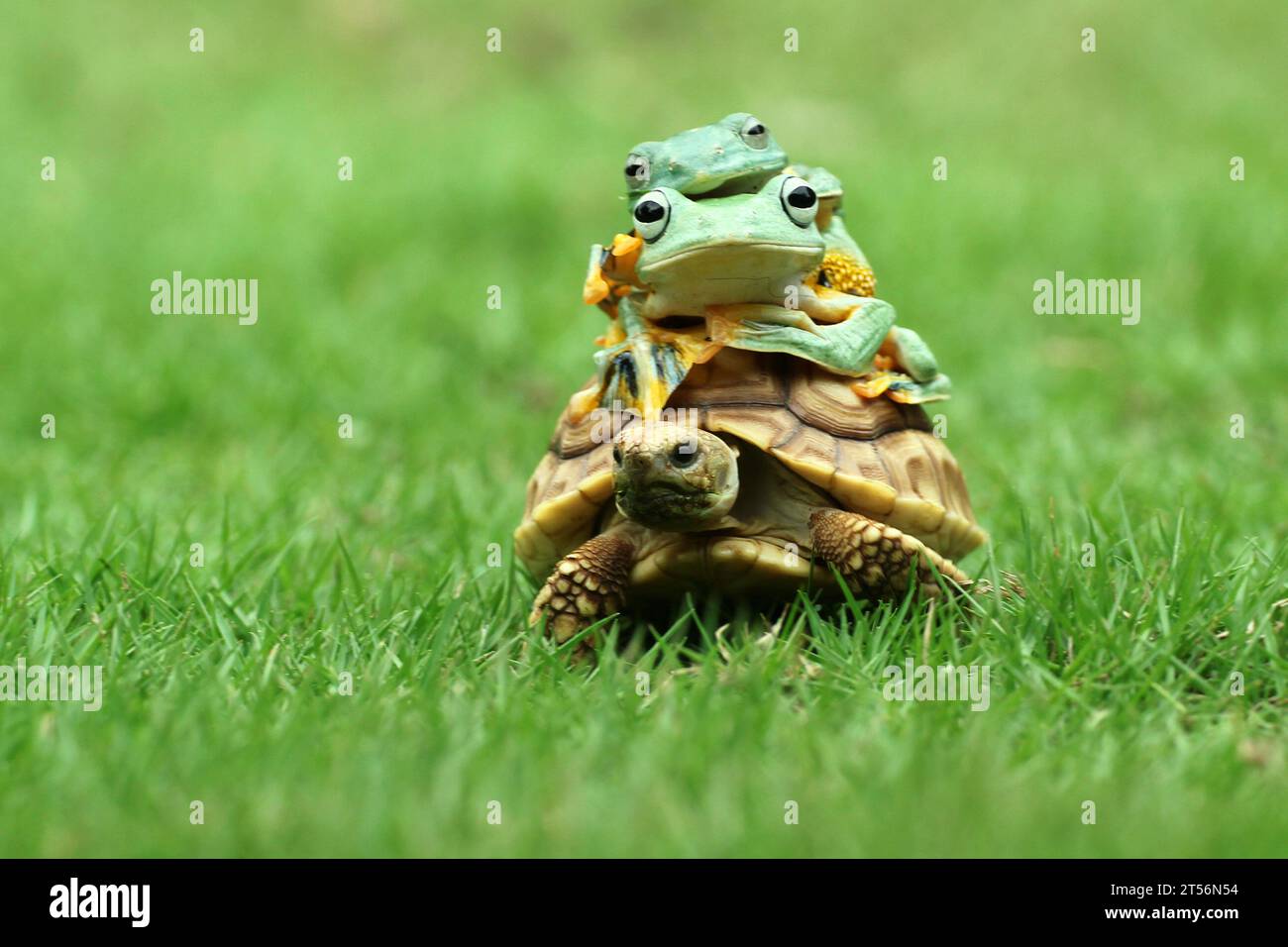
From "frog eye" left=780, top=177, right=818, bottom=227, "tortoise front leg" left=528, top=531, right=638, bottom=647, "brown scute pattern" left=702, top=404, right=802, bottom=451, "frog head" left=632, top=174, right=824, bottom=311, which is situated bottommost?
"tortoise front leg" left=528, top=531, right=638, bottom=647

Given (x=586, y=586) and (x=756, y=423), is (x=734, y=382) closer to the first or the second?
(x=756, y=423)

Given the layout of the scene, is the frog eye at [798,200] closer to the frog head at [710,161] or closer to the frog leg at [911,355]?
the frog head at [710,161]

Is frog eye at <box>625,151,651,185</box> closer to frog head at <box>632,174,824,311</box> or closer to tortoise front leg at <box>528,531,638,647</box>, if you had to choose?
frog head at <box>632,174,824,311</box>

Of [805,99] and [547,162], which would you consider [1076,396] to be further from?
[805,99]

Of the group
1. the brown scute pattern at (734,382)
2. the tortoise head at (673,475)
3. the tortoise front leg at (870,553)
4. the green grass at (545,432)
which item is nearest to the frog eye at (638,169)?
the brown scute pattern at (734,382)

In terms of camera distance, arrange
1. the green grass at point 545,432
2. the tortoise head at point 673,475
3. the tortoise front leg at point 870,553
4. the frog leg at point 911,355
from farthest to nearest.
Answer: the frog leg at point 911,355
the tortoise front leg at point 870,553
the tortoise head at point 673,475
the green grass at point 545,432

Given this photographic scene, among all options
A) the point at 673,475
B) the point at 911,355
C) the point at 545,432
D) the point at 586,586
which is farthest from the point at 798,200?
the point at 545,432

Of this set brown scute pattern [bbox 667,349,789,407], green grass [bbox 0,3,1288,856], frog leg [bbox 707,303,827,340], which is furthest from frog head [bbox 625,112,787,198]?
green grass [bbox 0,3,1288,856]
